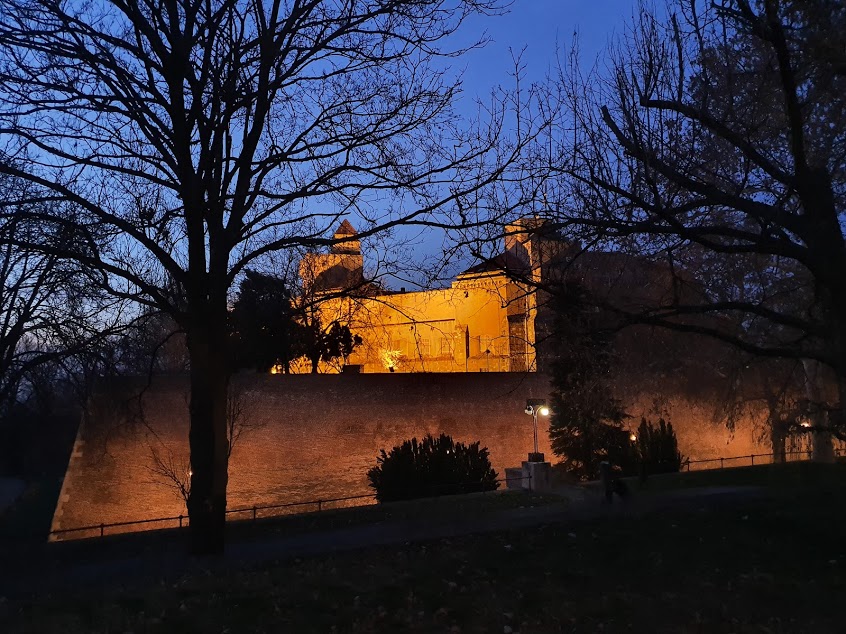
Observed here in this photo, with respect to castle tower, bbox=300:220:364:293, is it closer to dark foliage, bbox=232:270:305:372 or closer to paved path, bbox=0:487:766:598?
dark foliage, bbox=232:270:305:372

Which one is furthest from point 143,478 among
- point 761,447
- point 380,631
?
point 761,447

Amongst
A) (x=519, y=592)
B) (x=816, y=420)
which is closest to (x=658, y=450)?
(x=816, y=420)

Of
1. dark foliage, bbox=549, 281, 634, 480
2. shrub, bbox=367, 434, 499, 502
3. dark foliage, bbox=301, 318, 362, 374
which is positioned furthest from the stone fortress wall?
dark foliage, bbox=301, 318, 362, 374

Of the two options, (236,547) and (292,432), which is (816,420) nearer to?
(292,432)

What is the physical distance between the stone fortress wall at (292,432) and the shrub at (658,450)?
138 inches

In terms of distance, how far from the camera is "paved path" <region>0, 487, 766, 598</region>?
963 cm

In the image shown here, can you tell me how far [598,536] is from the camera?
34.0ft

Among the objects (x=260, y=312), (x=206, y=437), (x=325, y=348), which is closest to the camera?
(x=206, y=437)

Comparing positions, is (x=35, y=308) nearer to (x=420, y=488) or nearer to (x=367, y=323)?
(x=367, y=323)

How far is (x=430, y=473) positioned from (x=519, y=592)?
12.2 metres

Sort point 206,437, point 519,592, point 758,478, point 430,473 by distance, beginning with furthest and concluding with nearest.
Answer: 1. point 430,473
2. point 758,478
3. point 206,437
4. point 519,592

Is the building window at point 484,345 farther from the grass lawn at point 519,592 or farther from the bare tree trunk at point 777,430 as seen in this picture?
the grass lawn at point 519,592

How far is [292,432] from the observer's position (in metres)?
22.7

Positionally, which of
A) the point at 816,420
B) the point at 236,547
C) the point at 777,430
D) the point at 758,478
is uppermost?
the point at 816,420
